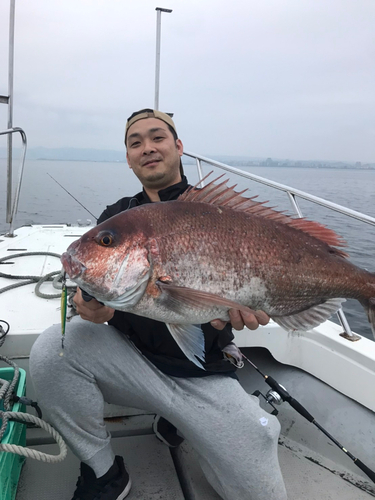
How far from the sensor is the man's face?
7.03 ft

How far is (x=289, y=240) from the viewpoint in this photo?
155cm

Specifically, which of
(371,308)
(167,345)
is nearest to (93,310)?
(167,345)

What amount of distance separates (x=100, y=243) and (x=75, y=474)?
1462mm

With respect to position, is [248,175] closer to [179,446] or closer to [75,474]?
[179,446]

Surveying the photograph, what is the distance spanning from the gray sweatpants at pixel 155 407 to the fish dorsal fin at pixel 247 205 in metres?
0.89

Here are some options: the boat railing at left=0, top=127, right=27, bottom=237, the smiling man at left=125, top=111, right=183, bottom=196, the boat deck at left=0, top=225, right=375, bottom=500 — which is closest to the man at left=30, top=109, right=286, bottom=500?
the boat deck at left=0, top=225, right=375, bottom=500

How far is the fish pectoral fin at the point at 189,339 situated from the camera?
4.77 ft

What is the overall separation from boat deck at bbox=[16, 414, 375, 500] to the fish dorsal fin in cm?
149

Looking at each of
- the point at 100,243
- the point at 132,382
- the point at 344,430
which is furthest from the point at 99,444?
the point at 344,430

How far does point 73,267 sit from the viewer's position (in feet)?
4.46

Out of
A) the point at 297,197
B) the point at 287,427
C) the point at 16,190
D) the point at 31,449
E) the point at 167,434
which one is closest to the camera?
the point at 31,449

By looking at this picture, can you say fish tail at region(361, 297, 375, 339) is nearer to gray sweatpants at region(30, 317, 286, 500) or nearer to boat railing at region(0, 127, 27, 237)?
gray sweatpants at region(30, 317, 286, 500)

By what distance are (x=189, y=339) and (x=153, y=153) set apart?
119 centimetres

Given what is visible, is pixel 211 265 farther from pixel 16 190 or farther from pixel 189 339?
pixel 16 190
